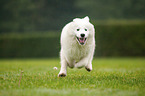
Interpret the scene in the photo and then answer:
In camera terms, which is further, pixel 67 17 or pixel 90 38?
pixel 67 17

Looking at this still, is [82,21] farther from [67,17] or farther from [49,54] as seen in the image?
[67,17]

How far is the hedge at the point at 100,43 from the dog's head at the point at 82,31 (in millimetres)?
15476

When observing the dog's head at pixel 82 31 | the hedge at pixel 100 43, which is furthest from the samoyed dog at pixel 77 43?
the hedge at pixel 100 43

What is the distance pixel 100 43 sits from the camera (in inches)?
811

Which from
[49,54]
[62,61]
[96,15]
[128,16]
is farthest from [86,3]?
[62,61]

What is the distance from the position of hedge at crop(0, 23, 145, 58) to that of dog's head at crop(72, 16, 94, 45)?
50.8 feet

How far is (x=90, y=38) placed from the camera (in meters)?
5.20

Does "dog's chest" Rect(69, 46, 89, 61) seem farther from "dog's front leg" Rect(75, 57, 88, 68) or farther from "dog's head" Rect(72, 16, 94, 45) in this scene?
"dog's head" Rect(72, 16, 94, 45)

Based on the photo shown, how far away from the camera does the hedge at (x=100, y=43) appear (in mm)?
20281

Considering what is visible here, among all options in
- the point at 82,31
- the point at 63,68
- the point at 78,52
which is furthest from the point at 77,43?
the point at 63,68

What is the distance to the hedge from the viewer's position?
66.5 feet

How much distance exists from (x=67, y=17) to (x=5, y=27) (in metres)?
9.15

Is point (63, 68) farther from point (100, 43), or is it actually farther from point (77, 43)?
point (100, 43)

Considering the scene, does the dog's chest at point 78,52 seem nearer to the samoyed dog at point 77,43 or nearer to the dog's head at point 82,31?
the samoyed dog at point 77,43
